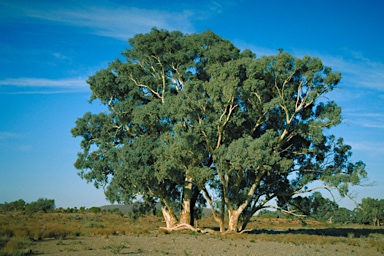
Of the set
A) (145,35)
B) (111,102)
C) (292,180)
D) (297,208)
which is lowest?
(297,208)

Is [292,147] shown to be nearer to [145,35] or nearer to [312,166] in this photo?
[312,166]

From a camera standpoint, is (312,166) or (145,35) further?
(145,35)

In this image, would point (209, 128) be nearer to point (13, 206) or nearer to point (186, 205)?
point (186, 205)

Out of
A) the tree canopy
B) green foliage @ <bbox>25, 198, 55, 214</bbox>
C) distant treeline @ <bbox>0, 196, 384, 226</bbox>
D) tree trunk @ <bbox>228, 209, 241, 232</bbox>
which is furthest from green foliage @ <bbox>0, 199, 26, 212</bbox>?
tree trunk @ <bbox>228, 209, 241, 232</bbox>

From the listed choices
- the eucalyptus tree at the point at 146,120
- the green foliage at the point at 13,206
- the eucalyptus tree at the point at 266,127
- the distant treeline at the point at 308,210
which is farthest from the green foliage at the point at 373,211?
the green foliage at the point at 13,206

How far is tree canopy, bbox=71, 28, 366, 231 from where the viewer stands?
28.6 m

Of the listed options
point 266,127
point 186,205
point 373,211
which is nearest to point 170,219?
point 186,205

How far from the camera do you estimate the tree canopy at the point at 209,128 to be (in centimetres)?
2861

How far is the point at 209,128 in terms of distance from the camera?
28984 millimetres

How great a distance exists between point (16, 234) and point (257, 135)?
18.9 m

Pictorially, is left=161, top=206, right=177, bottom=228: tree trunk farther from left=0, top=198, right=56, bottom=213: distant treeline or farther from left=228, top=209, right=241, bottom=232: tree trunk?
left=0, top=198, right=56, bottom=213: distant treeline

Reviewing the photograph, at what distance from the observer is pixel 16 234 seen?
23.6 meters

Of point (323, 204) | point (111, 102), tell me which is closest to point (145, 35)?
point (111, 102)

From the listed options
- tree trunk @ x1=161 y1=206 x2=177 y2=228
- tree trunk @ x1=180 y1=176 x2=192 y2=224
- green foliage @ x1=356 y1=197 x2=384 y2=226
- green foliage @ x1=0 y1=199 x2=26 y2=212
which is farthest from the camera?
green foliage @ x1=0 y1=199 x2=26 y2=212
